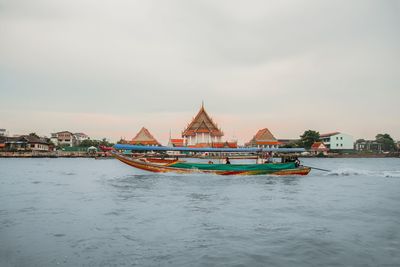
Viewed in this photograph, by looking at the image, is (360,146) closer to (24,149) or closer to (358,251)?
(24,149)

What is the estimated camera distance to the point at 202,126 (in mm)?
93938

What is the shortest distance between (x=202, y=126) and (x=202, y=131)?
Answer: 5.00 feet

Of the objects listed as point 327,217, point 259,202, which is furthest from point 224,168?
point 327,217

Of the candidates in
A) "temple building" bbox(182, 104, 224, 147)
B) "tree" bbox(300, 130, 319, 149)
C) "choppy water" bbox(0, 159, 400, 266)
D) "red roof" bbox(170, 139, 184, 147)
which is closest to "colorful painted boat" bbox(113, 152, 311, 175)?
"choppy water" bbox(0, 159, 400, 266)

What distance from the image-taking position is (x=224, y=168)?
2930 cm

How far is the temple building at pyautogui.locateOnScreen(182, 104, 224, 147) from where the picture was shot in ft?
307

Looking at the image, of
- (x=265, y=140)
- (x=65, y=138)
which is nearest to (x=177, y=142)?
(x=265, y=140)

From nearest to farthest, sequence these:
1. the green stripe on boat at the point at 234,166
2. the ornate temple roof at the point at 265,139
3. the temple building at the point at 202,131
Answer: the green stripe on boat at the point at 234,166, the temple building at the point at 202,131, the ornate temple roof at the point at 265,139

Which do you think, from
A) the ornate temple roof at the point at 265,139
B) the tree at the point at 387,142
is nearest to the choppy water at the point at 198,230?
the ornate temple roof at the point at 265,139

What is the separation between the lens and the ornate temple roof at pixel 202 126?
307ft

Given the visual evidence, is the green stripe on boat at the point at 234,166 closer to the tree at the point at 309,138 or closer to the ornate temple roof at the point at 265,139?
the tree at the point at 309,138

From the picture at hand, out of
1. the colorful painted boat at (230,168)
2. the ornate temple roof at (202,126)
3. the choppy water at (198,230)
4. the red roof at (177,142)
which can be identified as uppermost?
the ornate temple roof at (202,126)

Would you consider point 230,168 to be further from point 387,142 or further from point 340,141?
point 387,142

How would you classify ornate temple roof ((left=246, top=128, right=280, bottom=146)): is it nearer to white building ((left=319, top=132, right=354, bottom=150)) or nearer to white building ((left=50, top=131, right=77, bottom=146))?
white building ((left=319, top=132, right=354, bottom=150))
